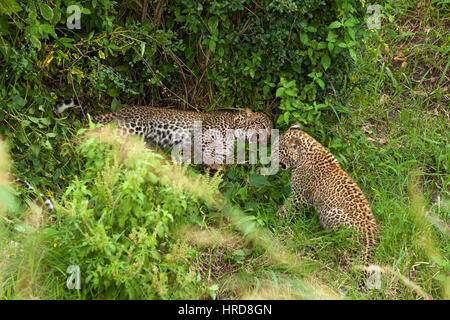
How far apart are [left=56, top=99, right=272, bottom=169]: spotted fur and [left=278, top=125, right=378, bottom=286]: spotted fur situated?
566 mm

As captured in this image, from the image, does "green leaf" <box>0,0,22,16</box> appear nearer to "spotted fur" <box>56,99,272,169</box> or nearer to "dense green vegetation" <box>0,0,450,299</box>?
"dense green vegetation" <box>0,0,450,299</box>

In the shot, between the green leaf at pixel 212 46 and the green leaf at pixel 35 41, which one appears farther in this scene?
the green leaf at pixel 212 46

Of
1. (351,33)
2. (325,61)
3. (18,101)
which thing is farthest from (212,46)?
(18,101)

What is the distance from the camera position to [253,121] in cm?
721

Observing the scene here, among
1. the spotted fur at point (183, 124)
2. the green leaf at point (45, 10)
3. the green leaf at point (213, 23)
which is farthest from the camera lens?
the spotted fur at point (183, 124)

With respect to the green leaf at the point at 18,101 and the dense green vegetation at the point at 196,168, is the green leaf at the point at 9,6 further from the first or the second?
the green leaf at the point at 18,101

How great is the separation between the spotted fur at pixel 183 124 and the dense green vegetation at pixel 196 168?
0.57 feet

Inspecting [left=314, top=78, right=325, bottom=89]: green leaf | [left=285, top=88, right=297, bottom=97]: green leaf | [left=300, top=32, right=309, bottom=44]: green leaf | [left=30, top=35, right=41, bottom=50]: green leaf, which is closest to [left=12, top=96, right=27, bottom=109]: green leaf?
[left=30, top=35, right=41, bottom=50]: green leaf

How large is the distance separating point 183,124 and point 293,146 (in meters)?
1.46

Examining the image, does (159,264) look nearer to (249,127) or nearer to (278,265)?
(278,265)

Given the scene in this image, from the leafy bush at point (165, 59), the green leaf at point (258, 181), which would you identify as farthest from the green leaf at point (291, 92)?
the green leaf at point (258, 181)

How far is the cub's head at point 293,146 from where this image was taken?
669cm

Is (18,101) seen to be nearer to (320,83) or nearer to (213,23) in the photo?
(213,23)

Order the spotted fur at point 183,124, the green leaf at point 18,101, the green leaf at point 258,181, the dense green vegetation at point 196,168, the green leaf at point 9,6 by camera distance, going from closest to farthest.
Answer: the dense green vegetation at point 196,168 < the green leaf at point 9,6 < the green leaf at point 18,101 < the green leaf at point 258,181 < the spotted fur at point 183,124
